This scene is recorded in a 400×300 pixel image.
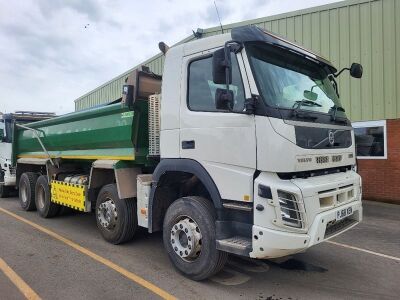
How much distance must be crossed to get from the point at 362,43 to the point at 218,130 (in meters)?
8.83

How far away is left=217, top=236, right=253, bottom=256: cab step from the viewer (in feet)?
13.8

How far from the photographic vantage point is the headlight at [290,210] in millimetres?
4059

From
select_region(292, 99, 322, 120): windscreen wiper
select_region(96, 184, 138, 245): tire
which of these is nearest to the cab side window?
select_region(292, 99, 322, 120): windscreen wiper

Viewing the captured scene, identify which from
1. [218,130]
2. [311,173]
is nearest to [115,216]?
[218,130]

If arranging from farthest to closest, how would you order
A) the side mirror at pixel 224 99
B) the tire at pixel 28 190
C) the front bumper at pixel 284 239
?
the tire at pixel 28 190 < the side mirror at pixel 224 99 < the front bumper at pixel 284 239

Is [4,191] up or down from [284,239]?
down

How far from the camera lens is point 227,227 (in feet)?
14.7

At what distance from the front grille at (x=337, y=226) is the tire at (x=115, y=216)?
3.01 meters

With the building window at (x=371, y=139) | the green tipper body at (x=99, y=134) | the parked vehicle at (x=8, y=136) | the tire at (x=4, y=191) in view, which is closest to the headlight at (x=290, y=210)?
the green tipper body at (x=99, y=134)

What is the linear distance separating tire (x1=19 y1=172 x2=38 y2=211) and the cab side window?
6.29 meters

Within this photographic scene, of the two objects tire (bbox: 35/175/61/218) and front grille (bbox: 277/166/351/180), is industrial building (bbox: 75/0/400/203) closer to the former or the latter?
tire (bbox: 35/175/61/218)

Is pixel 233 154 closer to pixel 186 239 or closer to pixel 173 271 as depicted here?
pixel 186 239

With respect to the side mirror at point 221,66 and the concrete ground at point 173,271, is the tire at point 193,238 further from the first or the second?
the side mirror at point 221,66

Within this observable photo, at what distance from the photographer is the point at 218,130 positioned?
4605 mm
